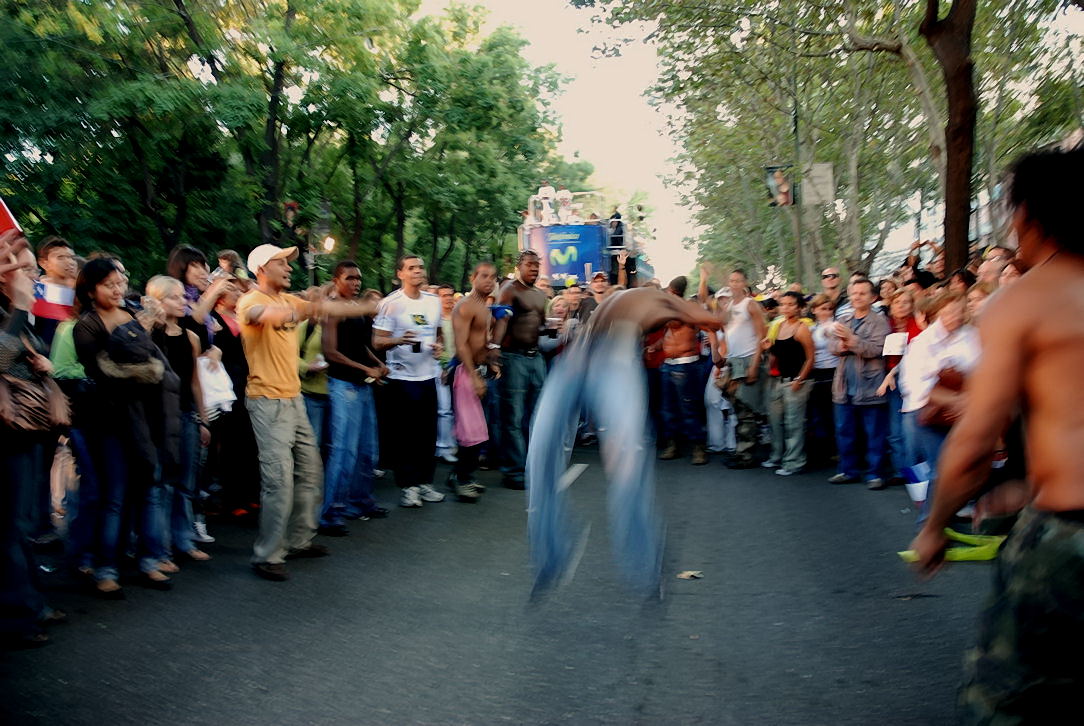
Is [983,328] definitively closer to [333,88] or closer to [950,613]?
[950,613]

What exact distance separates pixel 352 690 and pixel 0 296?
2867mm

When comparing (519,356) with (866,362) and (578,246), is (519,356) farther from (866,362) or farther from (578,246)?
(578,246)

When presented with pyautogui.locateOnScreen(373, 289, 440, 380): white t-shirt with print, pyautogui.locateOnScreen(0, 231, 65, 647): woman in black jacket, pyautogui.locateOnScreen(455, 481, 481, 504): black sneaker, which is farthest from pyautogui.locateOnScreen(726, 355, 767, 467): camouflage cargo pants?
pyautogui.locateOnScreen(0, 231, 65, 647): woman in black jacket

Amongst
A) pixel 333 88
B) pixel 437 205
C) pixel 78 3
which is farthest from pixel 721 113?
pixel 78 3

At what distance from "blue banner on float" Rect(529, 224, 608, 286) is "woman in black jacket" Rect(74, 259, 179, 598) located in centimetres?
1702

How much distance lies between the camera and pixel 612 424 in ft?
17.4

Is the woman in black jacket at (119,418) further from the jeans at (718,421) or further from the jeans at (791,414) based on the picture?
the jeans at (718,421)

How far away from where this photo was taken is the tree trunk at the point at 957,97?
13.5 meters

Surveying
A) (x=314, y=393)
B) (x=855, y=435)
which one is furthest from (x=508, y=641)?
(x=855, y=435)

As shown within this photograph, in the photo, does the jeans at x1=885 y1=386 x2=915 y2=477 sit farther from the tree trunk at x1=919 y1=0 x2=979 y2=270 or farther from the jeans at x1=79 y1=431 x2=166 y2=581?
the jeans at x1=79 y1=431 x2=166 y2=581

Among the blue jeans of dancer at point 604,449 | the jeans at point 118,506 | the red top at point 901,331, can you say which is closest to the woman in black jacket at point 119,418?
the jeans at point 118,506

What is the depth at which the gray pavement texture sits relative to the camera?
14.8ft

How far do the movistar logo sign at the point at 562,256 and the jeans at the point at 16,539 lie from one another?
18.3 metres

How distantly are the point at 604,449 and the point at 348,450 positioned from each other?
12.4 feet
